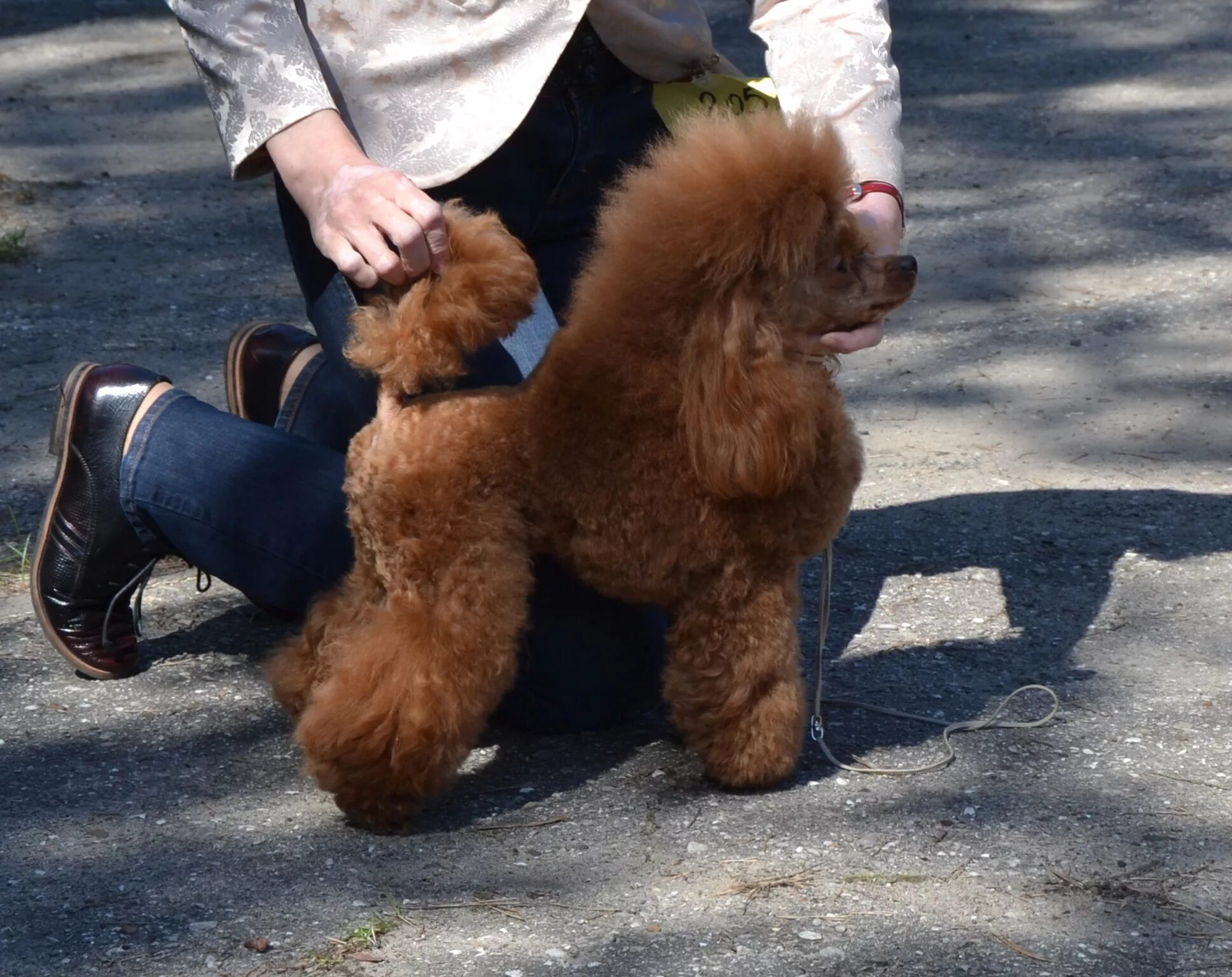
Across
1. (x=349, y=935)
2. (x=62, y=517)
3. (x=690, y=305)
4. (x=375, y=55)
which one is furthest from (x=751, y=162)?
(x=62, y=517)

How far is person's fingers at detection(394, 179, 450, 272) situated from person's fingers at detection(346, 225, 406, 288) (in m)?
0.04

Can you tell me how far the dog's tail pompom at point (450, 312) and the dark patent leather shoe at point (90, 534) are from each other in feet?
1.97

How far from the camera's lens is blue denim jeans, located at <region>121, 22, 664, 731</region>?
220 cm

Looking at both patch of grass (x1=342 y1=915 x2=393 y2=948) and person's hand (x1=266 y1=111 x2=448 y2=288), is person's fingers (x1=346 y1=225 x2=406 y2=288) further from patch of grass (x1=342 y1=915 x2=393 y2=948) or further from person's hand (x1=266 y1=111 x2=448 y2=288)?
patch of grass (x1=342 y1=915 x2=393 y2=948)

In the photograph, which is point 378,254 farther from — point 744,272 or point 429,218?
point 744,272

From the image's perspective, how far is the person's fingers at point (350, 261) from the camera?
1814 mm

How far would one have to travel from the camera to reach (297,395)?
102 inches

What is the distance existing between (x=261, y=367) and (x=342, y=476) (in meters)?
0.52

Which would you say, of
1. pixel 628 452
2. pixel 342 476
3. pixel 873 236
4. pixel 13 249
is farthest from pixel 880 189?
pixel 13 249

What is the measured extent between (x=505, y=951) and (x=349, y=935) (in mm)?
175

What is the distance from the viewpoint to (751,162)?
69.0 inches

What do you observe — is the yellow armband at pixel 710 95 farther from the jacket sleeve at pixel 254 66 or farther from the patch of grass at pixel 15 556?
the patch of grass at pixel 15 556

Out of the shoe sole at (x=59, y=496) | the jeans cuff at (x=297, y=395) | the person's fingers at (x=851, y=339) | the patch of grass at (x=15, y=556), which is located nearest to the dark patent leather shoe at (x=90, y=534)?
the shoe sole at (x=59, y=496)

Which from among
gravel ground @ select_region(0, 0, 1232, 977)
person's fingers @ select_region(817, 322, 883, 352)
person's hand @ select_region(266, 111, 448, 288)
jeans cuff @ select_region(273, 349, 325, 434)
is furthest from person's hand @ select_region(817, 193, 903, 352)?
jeans cuff @ select_region(273, 349, 325, 434)
